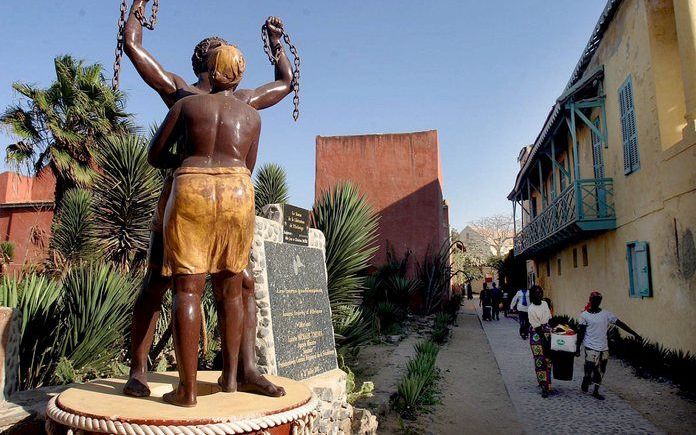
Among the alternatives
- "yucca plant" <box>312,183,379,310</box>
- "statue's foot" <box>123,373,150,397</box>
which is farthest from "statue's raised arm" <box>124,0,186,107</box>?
"yucca plant" <box>312,183,379,310</box>

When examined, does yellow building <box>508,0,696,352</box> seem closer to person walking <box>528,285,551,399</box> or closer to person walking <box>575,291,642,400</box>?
person walking <box>575,291,642,400</box>

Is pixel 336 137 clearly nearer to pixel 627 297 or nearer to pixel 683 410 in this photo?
pixel 627 297

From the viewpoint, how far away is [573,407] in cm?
655

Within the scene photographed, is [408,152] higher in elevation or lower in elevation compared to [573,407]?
→ higher

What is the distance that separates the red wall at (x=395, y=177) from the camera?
1612 centimetres

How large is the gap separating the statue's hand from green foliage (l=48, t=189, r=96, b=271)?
731 centimetres

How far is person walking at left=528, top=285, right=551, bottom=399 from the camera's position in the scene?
23.6ft

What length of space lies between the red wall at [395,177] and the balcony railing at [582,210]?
3.51m

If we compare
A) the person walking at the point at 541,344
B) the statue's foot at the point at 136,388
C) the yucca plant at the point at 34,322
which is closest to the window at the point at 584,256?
the person walking at the point at 541,344

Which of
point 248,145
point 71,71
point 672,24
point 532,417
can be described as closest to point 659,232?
point 672,24

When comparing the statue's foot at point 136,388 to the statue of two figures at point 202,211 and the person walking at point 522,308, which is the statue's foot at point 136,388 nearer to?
the statue of two figures at point 202,211

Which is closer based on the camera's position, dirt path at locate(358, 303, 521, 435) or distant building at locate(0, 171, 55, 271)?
dirt path at locate(358, 303, 521, 435)

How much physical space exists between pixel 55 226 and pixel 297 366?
23.8 ft

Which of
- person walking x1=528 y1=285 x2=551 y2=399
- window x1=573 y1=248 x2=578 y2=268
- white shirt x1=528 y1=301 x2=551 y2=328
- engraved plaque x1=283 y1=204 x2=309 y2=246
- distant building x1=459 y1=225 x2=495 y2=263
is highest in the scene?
distant building x1=459 y1=225 x2=495 y2=263
